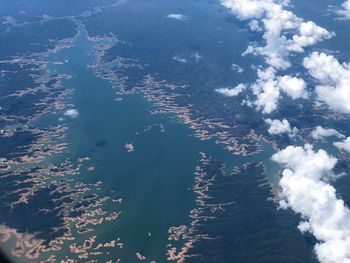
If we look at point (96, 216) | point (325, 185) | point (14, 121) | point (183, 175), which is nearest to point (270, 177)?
point (325, 185)

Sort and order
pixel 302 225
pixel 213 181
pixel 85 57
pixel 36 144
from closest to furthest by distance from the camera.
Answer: pixel 302 225 → pixel 213 181 → pixel 36 144 → pixel 85 57

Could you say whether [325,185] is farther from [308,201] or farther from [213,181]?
[213,181]

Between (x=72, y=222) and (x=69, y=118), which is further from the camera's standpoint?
(x=69, y=118)

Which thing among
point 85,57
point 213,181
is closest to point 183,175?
point 213,181

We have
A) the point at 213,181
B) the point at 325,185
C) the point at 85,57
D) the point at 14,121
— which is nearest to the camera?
the point at 325,185

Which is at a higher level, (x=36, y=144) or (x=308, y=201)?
(x=308, y=201)

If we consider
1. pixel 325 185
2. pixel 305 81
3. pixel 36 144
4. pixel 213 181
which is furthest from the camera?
pixel 305 81

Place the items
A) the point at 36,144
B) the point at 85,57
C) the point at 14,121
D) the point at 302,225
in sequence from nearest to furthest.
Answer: the point at 302,225 → the point at 36,144 → the point at 14,121 → the point at 85,57

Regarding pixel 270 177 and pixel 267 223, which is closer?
pixel 267 223

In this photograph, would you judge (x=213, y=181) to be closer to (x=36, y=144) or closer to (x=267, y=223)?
(x=267, y=223)
